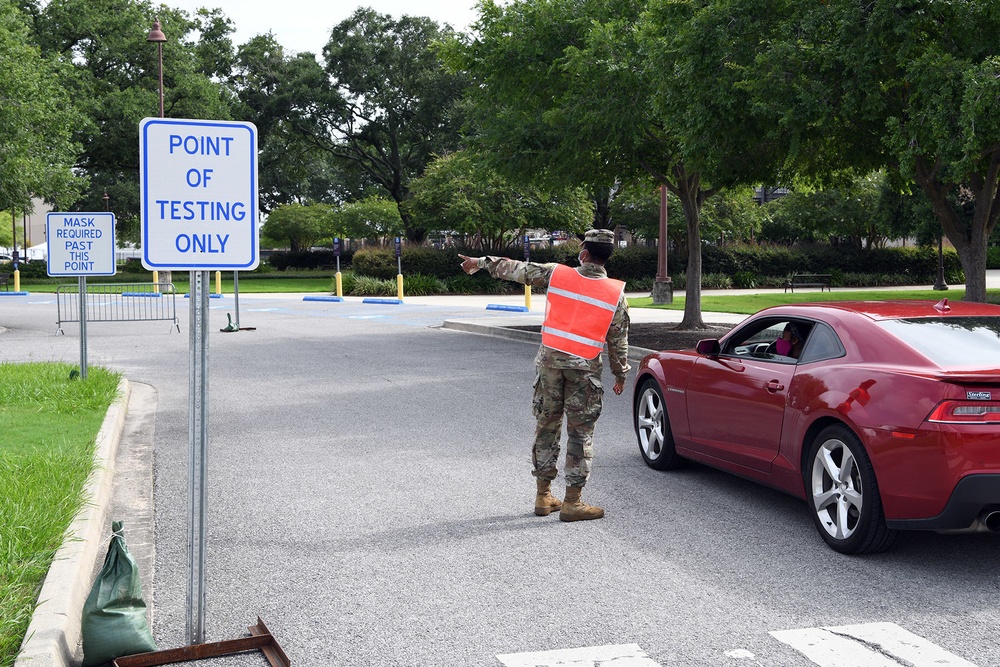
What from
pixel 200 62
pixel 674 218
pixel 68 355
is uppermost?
pixel 200 62

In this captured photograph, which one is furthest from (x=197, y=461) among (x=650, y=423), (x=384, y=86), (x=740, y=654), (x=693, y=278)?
(x=384, y=86)

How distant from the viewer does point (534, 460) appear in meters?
6.84

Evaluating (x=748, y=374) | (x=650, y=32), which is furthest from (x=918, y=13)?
(x=748, y=374)

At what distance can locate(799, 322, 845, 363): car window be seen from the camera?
20.9 feet

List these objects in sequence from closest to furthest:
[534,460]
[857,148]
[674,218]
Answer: [534,460] < [857,148] < [674,218]

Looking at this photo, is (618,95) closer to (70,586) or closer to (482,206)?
(70,586)

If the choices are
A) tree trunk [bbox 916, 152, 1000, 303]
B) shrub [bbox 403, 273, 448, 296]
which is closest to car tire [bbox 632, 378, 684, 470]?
tree trunk [bbox 916, 152, 1000, 303]

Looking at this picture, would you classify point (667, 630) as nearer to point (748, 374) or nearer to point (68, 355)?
point (748, 374)

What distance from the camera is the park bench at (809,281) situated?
40625 millimetres

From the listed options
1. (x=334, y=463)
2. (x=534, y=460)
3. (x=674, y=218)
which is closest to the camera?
(x=534, y=460)

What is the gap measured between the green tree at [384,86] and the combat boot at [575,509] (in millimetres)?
46153

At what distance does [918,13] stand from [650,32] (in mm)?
4859

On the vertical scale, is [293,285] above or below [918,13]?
below

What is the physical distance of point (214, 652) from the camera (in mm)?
4457
